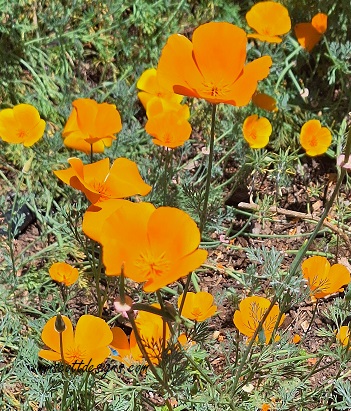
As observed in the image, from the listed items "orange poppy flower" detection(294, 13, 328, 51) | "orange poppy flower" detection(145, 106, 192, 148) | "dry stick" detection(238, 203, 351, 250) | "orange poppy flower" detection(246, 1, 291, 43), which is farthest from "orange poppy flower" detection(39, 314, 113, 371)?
"orange poppy flower" detection(294, 13, 328, 51)

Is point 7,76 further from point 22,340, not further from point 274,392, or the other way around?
point 274,392

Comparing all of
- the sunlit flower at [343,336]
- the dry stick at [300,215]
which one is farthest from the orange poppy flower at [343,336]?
the dry stick at [300,215]

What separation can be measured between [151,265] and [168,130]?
716 millimetres

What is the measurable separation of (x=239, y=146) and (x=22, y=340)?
103 centimetres

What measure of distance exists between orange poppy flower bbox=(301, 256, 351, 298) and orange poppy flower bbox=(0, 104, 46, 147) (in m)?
0.91

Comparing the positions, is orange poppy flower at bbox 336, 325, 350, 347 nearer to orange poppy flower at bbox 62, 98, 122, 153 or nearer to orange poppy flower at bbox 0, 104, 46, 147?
orange poppy flower at bbox 62, 98, 122, 153

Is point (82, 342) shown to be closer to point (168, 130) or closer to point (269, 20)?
point (168, 130)

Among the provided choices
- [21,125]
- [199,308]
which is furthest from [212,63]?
[21,125]

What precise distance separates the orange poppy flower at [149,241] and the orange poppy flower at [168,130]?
2.08 feet

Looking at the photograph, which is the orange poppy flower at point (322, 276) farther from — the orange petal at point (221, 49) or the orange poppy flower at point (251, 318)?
the orange petal at point (221, 49)

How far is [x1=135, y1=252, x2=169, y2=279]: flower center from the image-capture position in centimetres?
120

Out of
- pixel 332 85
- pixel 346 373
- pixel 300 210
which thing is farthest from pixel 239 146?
pixel 346 373

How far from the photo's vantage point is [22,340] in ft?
5.97

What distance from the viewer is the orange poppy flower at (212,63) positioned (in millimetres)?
1397
